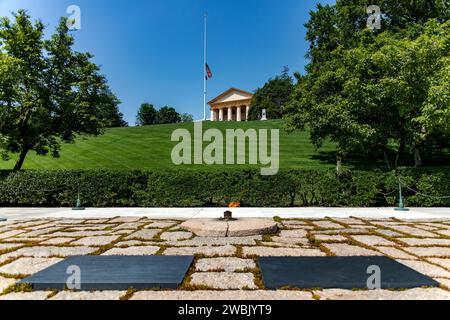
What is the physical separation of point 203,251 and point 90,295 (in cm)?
215

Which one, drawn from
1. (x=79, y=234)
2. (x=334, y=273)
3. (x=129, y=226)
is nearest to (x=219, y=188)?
(x=129, y=226)

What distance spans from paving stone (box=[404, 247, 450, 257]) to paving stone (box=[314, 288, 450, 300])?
5.93ft

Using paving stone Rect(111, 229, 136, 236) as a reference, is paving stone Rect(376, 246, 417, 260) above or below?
above

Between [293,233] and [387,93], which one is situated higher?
[387,93]

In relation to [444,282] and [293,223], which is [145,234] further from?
[444,282]

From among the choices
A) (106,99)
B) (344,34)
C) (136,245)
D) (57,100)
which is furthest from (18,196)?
(344,34)

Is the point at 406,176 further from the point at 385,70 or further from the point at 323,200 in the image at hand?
the point at 385,70

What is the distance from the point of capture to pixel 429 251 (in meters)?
5.22

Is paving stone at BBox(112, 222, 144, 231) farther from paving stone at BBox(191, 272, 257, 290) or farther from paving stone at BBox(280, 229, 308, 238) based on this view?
paving stone at BBox(191, 272, 257, 290)

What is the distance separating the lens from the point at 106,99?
17656 millimetres

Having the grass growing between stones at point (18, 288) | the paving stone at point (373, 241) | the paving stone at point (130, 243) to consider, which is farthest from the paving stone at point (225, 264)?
the paving stone at point (373, 241)

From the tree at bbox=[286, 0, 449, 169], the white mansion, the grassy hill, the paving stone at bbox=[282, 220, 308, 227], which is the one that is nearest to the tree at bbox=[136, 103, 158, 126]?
the white mansion

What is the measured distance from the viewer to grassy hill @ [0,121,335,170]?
25.7 metres

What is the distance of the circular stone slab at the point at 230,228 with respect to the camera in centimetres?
643
